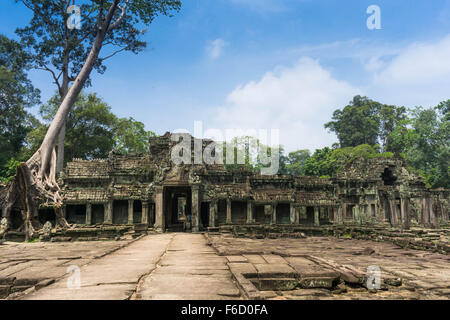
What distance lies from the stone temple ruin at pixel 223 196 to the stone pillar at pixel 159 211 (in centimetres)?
6

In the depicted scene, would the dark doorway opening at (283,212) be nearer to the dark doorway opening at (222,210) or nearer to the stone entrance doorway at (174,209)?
the dark doorway opening at (222,210)

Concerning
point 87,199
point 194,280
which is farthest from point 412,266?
point 87,199

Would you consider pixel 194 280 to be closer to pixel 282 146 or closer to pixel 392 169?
pixel 392 169

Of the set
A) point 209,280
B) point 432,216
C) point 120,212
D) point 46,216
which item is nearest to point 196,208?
point 120,212

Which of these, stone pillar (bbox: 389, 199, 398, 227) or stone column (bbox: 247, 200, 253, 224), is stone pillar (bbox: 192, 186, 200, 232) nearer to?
stone column (bbox: 247, 200, 253, 224)

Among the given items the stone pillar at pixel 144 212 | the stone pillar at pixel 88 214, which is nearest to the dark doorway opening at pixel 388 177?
the stone pillar at pixel 144 212

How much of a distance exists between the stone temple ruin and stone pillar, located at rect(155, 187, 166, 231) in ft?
0.20

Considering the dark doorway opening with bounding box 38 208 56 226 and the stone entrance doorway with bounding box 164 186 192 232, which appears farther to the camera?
the dark doorway opening with bounding box 38 208 56 226

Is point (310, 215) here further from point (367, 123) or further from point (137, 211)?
point (367, 123)

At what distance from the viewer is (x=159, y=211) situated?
18109 millimetres

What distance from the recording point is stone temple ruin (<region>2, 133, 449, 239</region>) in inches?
746

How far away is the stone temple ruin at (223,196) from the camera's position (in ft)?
62.2

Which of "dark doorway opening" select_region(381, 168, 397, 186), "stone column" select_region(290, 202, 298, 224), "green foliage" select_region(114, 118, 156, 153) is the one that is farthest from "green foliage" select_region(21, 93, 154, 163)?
"dark doorway opening" select_region(381, 168, 397, 186)
